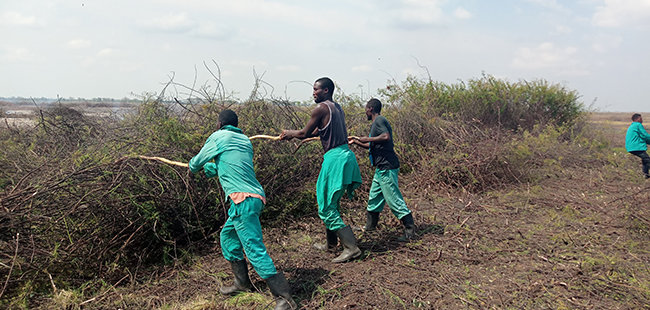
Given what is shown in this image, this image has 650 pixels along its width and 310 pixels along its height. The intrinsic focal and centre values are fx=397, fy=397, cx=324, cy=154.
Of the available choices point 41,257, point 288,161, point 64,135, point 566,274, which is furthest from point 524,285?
point 64,135

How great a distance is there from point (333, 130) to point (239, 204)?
132cm

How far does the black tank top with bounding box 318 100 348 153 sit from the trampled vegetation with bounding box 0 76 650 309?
1227 millimetres

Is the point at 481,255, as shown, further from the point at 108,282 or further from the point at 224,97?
the point at 224,97

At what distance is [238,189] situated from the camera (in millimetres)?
3109

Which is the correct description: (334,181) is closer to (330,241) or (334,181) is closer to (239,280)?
(330,241)

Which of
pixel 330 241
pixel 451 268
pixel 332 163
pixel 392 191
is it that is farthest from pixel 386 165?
pixel 451 268

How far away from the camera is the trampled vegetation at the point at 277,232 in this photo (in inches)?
132

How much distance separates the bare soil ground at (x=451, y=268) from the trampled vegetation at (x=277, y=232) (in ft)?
0.06

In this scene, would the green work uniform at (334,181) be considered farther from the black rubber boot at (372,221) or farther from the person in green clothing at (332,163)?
the black rubber boot at (372,221)

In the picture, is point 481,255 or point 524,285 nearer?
point 524,285

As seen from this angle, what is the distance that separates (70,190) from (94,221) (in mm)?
412

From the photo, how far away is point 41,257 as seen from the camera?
11.6 ft

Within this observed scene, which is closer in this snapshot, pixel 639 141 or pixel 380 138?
pixel 380 138

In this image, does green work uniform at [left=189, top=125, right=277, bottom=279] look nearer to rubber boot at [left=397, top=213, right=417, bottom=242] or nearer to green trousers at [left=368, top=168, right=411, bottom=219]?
green trousers at [left=368, top=168, right=411, bottom=219]
